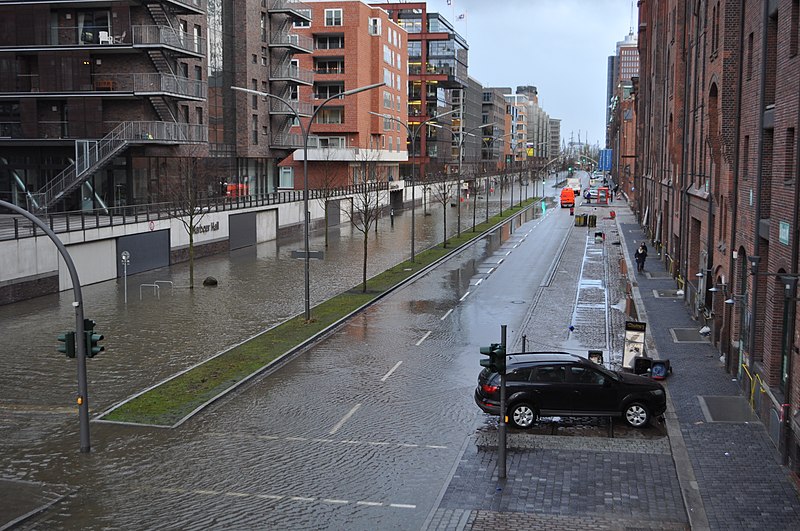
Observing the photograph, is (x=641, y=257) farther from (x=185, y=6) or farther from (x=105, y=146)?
(x=185, y=6)

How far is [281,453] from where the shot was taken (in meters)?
16.3

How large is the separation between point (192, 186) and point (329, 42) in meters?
49.8

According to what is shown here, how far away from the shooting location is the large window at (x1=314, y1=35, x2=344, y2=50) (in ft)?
286

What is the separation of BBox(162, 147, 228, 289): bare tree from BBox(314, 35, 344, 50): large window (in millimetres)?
30813

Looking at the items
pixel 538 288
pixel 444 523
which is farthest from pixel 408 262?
pixel 444 523

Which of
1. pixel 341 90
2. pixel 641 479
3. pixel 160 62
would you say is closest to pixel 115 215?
pixel 160 62

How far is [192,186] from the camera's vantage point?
41719mm

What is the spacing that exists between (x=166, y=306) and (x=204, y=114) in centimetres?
2629

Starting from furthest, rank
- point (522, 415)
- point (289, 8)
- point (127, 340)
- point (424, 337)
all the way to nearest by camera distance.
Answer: point (289, 8), point (424, 337), point (127, 340), point (522, 415)

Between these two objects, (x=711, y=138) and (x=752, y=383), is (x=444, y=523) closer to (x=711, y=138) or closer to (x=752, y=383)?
(x=752, y=383)

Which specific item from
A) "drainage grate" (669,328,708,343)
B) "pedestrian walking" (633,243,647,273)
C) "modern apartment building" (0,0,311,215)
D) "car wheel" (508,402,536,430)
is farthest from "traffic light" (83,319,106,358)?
"pedestrian walking" (633,243,647,273)

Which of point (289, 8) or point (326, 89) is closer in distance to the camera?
point (289, 8)

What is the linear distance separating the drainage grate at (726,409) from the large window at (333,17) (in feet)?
239

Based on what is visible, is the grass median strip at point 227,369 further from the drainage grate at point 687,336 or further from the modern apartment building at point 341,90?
the modern apartment building at point 341,90
